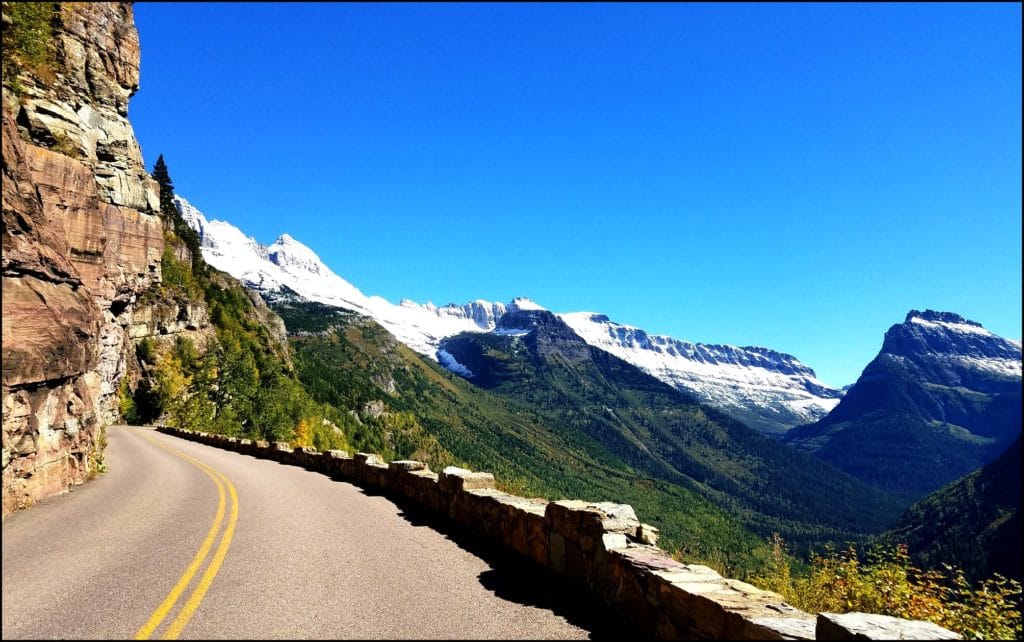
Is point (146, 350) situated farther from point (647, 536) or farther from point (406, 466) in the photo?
point (647, 536)

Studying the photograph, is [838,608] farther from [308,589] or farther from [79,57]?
[79,57]

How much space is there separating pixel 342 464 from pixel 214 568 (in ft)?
49.7

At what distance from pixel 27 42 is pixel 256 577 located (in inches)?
1531

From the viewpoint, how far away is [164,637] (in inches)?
249

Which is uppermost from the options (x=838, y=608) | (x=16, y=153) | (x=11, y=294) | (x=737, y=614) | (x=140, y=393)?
(x=16, y=153)

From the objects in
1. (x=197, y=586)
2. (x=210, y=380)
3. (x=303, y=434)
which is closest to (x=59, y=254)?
(x=197, y=586)

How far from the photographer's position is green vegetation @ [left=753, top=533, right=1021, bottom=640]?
897cm

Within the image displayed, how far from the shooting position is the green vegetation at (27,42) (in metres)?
28.4

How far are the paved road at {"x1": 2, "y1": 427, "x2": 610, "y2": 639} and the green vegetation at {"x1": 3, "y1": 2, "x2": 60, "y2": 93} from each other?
26739 mm

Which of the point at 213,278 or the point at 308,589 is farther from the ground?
the point at 213,278

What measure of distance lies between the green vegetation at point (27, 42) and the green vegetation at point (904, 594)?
3846 cm

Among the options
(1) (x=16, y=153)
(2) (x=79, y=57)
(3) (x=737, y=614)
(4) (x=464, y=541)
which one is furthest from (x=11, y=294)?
(2) (x=79, y=57)

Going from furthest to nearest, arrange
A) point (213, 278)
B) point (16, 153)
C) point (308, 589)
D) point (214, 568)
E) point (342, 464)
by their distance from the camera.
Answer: point (213, 278) → point (342, 464) → point (16, 153) → point (214, 568) → point (308, 589)

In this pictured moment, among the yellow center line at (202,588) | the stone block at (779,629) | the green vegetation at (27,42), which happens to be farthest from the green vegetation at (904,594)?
the green vegetation at (27,42)
